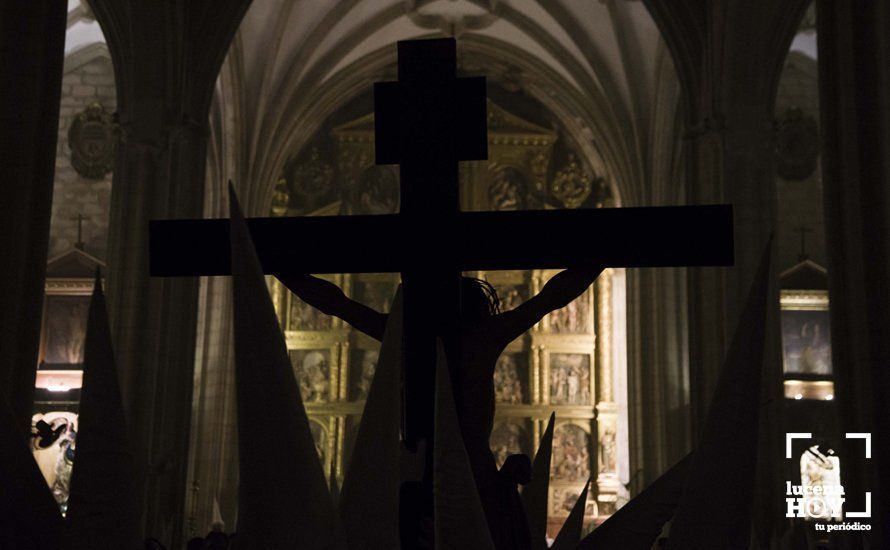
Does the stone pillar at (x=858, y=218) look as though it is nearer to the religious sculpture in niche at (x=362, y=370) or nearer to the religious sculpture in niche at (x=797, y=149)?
the religious sculpture in niche at (x=797, y=149)

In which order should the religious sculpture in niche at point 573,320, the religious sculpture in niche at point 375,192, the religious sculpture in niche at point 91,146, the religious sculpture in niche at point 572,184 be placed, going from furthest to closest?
the religious sculpture in niche at point 375,192 < the religious sculpture in niche at point 572,184 < the religious sculpture in niche at point 573,320 < the religious sculpture in niche at point 91,146

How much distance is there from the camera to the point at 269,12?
2019 centimetres

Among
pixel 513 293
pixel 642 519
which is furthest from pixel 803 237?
pixel 642 519

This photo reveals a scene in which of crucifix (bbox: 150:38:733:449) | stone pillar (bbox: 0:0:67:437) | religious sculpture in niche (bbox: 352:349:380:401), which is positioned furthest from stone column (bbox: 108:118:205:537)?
crucifix (bbox: 150:38:733:449)

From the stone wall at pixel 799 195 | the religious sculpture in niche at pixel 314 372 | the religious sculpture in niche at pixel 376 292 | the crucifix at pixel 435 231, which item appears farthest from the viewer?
the religious sculpture in niche at pixel 376 292

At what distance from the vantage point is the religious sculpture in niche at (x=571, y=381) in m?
22.0

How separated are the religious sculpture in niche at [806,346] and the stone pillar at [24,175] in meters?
14.4

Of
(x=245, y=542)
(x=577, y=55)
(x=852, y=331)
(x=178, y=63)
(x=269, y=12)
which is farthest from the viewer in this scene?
(x=577, y=55)

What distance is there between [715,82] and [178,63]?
21.2 ft

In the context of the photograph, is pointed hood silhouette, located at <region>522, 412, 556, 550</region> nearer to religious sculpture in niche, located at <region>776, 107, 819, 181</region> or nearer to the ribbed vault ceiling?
the ribbed vault ceiling

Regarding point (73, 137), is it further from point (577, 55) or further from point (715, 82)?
Answer: point (715, 82)

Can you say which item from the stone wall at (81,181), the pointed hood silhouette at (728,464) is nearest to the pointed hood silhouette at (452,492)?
the pointed hood silhouette at (728,464)

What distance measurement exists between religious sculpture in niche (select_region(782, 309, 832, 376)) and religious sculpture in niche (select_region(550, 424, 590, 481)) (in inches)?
172

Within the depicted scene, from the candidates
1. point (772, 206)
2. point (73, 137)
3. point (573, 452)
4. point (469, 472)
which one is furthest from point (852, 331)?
point (73, 137)
